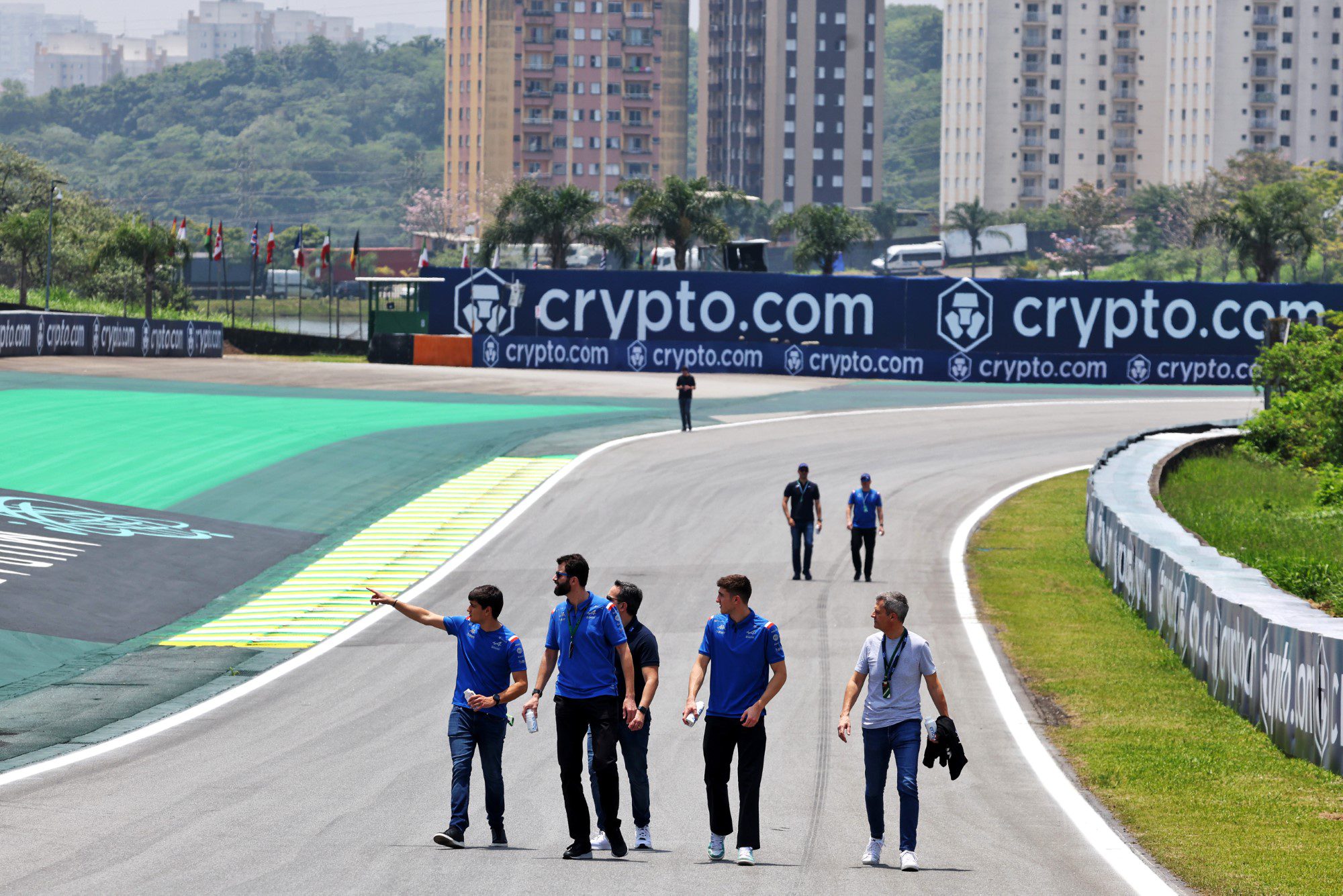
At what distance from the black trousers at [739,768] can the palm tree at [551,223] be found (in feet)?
215

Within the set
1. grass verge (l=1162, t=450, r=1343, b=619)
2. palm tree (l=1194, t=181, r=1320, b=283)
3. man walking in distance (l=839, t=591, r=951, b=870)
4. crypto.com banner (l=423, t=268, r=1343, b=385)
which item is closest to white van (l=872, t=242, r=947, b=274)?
palm tree (l=1194, t=181, r=1320, b=283)

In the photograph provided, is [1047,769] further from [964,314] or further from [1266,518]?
[964,314]

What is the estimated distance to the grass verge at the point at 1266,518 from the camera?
2086cm

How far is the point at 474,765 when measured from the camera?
16188 mm

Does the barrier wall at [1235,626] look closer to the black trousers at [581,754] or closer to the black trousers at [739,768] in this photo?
the black trousers at [739,768]

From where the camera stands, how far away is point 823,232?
75188mm

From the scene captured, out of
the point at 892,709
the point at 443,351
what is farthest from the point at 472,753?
the point at 443,351

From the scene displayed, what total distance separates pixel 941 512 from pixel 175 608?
16.4m

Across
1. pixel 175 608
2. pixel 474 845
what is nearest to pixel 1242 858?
pixel 474 845

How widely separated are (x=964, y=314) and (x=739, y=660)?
5458cm

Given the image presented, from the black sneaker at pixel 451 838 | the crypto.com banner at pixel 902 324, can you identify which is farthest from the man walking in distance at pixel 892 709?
the crypto.com banner at pixel 902 324

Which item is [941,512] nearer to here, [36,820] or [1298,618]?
[1298,618]

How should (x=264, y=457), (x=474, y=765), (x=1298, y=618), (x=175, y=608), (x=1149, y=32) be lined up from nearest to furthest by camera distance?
1. (x=1298, y=618)
2. (x=474, y=765)
3. (x=175, y=608)
4. (x=264, y=457)
5. (x=1149, y=32)

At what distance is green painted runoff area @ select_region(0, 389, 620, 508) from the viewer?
32906 mm
